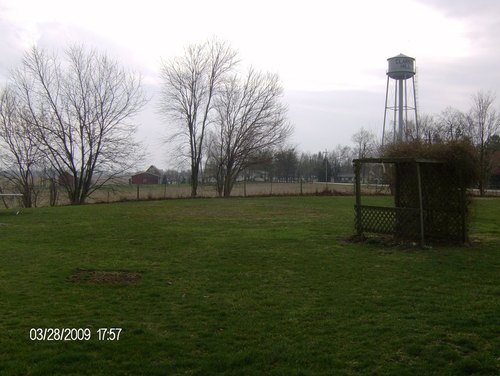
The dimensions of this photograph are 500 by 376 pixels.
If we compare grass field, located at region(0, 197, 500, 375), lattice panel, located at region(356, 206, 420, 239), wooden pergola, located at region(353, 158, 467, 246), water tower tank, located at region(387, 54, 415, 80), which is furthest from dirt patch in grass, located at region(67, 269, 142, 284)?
water tower tank, located at region(387, 54, 415, 80)

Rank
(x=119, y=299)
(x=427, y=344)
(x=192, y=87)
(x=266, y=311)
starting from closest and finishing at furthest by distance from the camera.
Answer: (x=427, y=344) < (x=266, y=311) < (x=119, y=299) < (x=192, y=87)

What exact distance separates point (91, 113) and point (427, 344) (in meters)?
30.0

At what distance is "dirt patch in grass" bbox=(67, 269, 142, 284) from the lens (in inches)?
265

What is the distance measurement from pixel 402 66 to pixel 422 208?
41227 millimetres

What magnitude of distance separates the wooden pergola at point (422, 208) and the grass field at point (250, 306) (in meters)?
0.72

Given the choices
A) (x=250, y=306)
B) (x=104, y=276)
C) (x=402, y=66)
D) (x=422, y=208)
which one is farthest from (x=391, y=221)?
(x=402, y=66)

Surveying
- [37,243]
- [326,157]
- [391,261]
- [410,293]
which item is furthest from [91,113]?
[326,157]

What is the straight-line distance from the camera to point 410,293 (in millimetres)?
6160

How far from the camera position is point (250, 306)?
5.52m

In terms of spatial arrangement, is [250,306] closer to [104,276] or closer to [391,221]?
[104,276]

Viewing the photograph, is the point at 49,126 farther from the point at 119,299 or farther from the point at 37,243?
the point at 119,299

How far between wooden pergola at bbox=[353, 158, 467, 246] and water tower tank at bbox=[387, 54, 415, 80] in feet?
131

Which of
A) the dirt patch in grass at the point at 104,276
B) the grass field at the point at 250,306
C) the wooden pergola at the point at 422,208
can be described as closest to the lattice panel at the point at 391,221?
the wooden pergola at the point at 422,208

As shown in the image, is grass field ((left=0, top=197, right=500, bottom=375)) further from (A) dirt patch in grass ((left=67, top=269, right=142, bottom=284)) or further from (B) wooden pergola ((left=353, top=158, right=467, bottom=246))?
(B) wooden pergola ((left=353, top=158, right=467, bottom=246))
